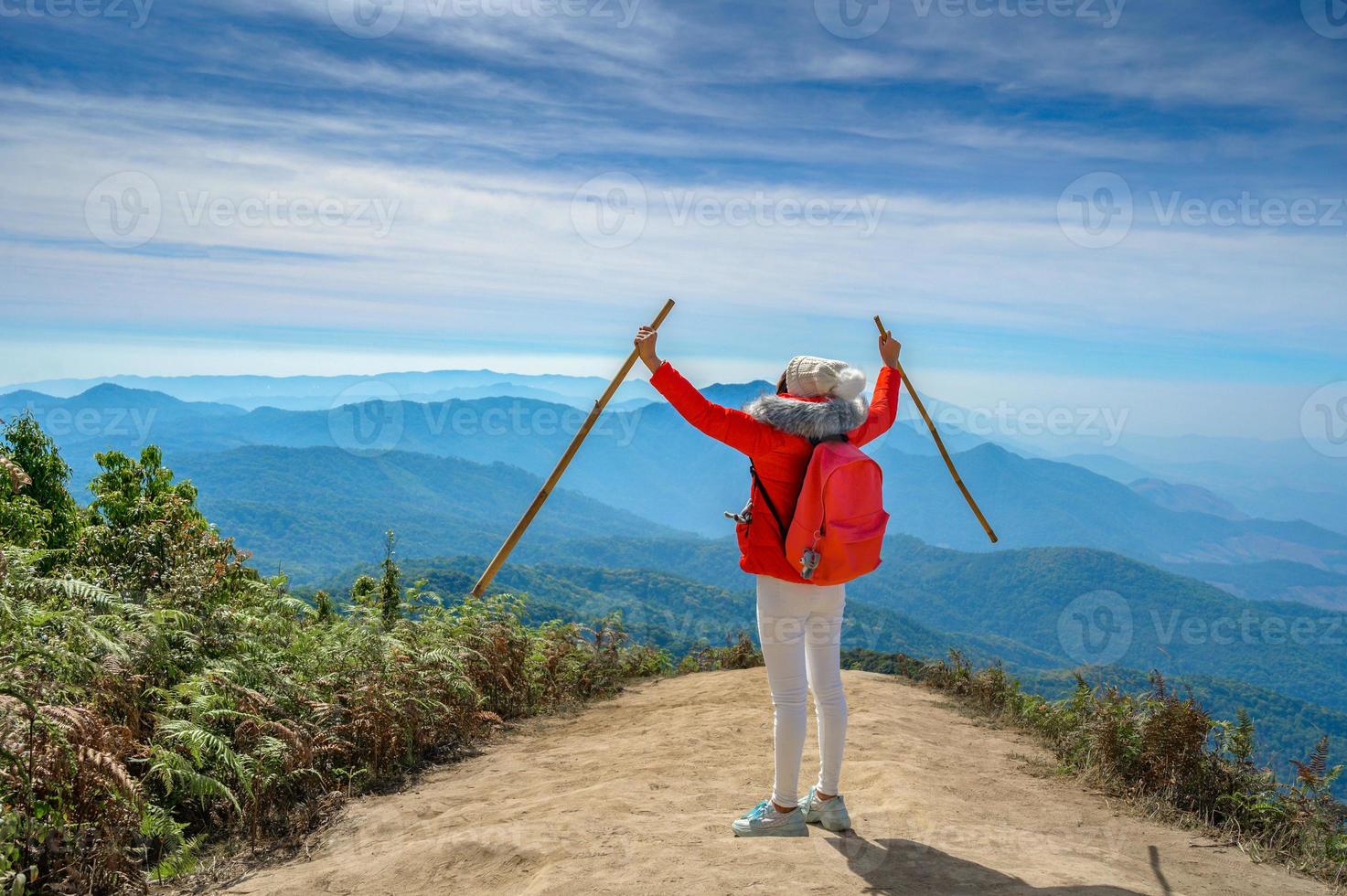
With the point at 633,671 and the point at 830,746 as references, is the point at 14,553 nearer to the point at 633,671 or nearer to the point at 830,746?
the point at 830,746

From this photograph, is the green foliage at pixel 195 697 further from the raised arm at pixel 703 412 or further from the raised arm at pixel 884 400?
the raised arm at pixel 884 400

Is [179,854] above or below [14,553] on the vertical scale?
below

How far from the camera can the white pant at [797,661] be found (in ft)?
15.0

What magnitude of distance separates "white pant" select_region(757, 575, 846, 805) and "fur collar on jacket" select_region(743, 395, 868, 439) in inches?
34.0

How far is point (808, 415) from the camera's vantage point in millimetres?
4598

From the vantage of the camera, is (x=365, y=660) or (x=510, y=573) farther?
(x=510, y=573)

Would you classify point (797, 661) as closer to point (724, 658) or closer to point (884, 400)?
point (884, 400)

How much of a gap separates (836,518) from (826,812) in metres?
1.85

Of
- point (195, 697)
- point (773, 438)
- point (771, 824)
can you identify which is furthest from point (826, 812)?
point (195, 697)

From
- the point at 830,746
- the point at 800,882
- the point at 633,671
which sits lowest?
the point at 633,671

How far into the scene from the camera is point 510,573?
449ft

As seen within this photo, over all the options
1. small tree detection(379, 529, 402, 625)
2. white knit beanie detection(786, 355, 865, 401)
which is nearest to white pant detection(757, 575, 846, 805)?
white knit beanie detection(786, 355, 865, 401)

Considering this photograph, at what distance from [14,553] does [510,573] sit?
134 meters

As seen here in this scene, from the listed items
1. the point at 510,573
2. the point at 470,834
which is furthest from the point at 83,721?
the point at 510,573
